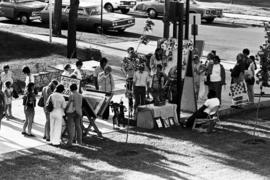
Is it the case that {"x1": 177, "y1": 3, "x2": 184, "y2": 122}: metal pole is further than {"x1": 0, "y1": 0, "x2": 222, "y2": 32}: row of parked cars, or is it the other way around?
{"x1": 0, "y1": 0, "x2": 222, "y2": 32}: row of parked cars

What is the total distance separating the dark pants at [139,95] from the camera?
18.6 metres

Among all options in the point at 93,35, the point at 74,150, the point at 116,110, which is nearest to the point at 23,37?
the point at 93,35

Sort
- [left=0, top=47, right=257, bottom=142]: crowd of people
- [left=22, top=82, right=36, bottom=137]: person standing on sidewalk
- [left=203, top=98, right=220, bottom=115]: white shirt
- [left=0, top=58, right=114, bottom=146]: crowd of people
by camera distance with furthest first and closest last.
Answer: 1. [left=203, top=98, right=220, bottom=115]: white shirt
2. [left=22, top=82, right=36, bottom=137]: person standing on sidewalk
3. [left=0, top=47, right=257, bottom=142]: crowd of people
4. [left=0, top=58, right=114, bottom=146]: crowd of people

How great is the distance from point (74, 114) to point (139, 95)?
3.07 m

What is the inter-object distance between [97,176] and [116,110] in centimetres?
420

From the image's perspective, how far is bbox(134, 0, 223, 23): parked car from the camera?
38.9 meters

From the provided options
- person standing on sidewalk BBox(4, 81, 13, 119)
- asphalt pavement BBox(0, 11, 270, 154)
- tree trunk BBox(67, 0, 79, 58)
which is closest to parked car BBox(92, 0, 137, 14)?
tree trunk BBox(67, 0, 79, 58)

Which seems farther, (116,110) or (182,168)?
(116,110)

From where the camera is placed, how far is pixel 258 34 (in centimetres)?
3525

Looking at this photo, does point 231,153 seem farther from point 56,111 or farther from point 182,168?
point 56,111

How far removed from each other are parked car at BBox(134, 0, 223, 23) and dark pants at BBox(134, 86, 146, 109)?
807 inches

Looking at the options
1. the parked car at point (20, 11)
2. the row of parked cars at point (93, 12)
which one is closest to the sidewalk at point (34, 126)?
the row of parked cars at point (93, 12)

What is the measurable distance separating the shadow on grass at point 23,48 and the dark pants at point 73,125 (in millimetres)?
10012

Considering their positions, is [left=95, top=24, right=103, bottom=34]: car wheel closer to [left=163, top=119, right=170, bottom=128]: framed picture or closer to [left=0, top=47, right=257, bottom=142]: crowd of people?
[left=0, top=47, right=257, bottom=142]: crowd of people
